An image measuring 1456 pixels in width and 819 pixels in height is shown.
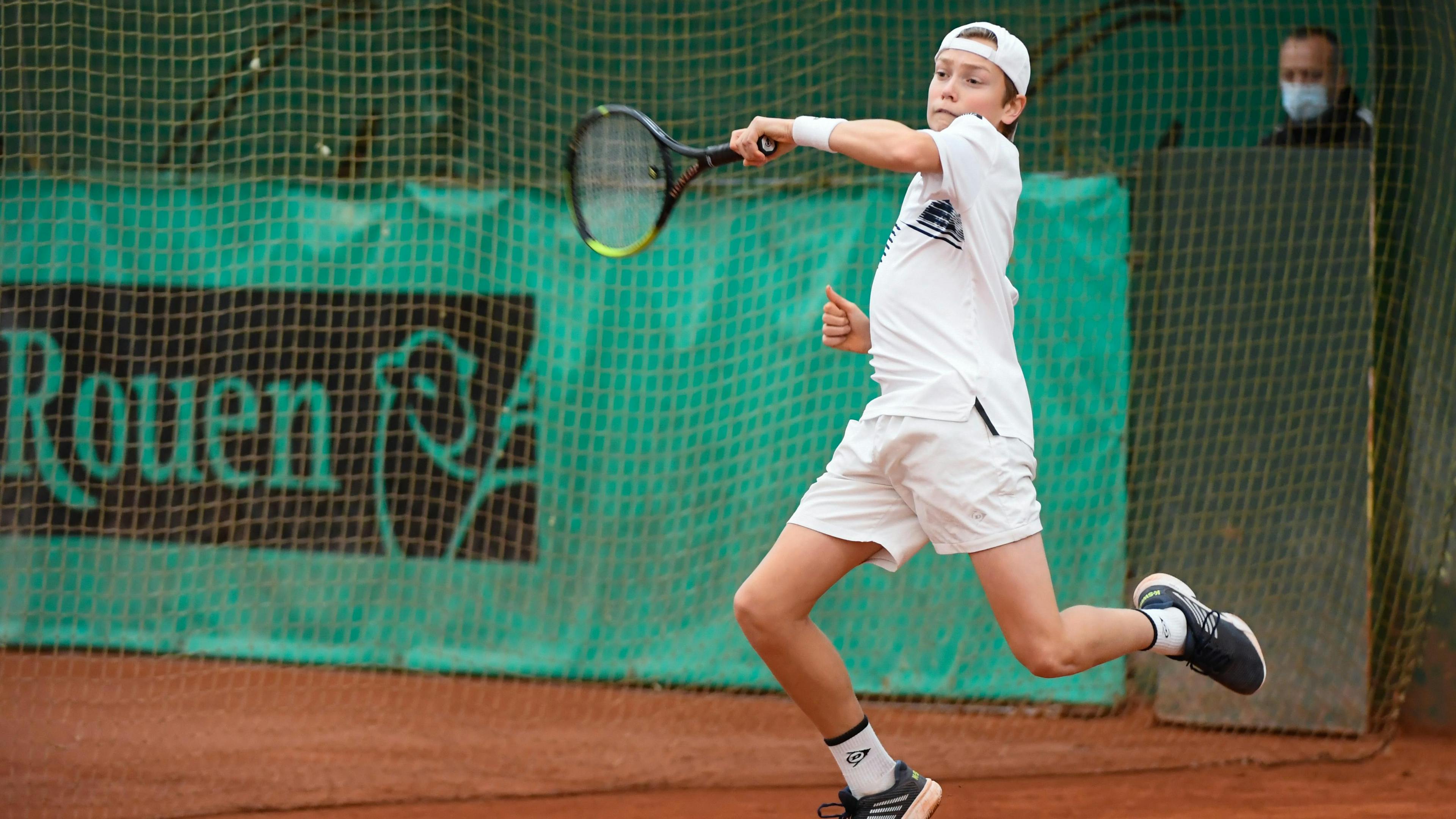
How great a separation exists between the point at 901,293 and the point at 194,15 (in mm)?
4352

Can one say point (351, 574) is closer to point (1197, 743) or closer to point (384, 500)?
point (384, 500)

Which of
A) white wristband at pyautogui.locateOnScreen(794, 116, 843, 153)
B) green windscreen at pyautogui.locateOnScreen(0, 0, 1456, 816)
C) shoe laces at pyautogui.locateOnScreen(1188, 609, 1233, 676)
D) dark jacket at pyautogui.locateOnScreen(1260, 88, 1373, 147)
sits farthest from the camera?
dark jacket at pyautogui.locateOnScreen(1260, 88, 1373, 147)

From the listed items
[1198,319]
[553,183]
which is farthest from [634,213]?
[1198,319]

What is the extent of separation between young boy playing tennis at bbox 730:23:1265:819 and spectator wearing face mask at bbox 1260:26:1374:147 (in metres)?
2.73

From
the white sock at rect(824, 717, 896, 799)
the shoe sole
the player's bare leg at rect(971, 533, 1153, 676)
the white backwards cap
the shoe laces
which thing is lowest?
the shoe sole

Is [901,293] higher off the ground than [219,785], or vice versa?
[901,293]

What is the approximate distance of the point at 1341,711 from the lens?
17.0 ft

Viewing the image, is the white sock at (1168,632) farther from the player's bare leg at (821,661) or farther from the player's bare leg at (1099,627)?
the player's bare leg at (821,661)

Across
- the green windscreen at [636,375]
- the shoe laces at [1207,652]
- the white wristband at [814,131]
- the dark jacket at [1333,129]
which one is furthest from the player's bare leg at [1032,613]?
the dark jacket at [1333,129]

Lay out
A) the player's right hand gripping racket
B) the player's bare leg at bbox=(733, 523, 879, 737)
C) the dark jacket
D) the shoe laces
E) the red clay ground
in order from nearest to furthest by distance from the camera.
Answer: the player's bare leg at bbox=(733, 523, 879, 737) → the shoe laces → the player's right hand gripping racket → the red clay ground → the dark jacket

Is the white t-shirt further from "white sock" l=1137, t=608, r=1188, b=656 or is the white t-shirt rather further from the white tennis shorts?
"white sock" l=1137, t=608, r=1188, b=656

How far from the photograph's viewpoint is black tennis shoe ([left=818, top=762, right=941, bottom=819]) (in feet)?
11.0

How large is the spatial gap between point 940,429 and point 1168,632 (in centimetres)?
91

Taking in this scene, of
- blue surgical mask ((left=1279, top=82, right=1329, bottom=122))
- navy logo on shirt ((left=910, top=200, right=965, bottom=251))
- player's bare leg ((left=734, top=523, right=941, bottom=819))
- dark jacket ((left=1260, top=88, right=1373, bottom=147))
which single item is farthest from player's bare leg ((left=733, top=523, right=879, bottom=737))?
blue surgical mask ((left=1279, top=82, right=1329, bottom=122))
